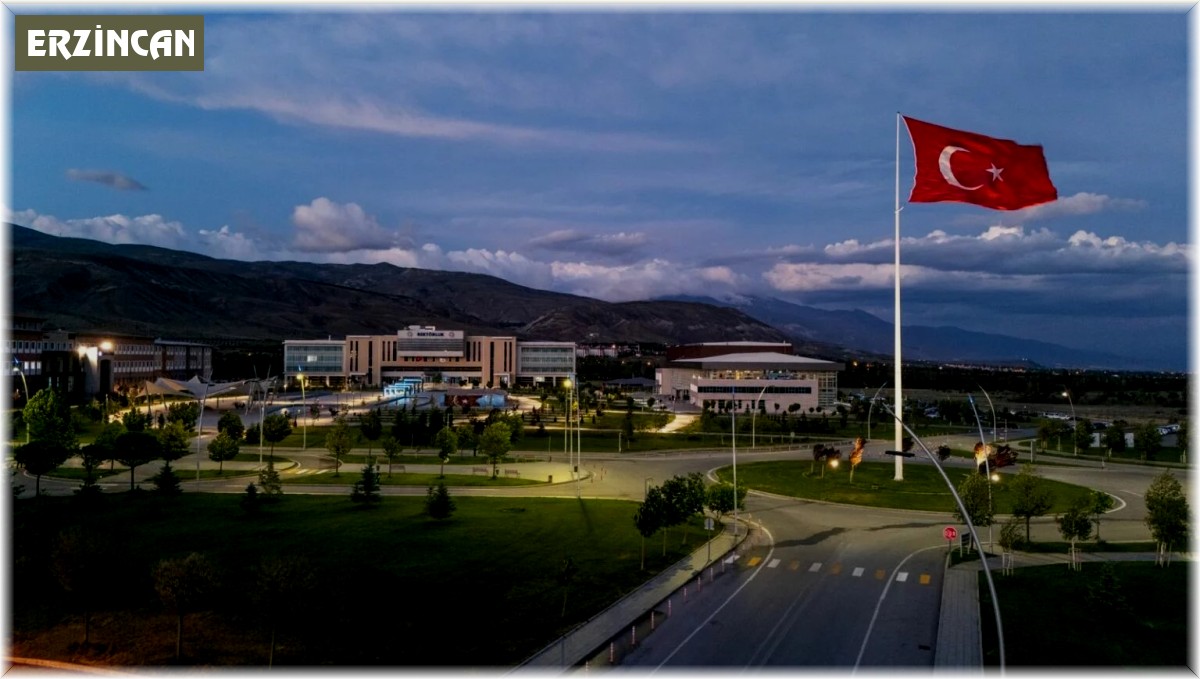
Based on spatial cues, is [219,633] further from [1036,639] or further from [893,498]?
[893,498]

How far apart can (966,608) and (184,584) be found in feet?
73.4

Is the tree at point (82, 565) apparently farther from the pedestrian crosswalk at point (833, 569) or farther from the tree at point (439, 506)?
the pedestrian crosswalk at point (833, 569)

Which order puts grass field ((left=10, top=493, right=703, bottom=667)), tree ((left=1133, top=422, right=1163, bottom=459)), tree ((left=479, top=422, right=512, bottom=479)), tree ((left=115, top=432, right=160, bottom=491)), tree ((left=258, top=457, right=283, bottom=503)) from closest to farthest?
grass field ((left=10, top=493, right=703, bottom=667)) < tree ((left=258, top=457, right=283, bottom=503)) < tree ((left=115, top=432, right=160, bottom=491)) < tree ((left=479, top=422, right=512, bottom=479)) < tree ((left=1133, top=422, right=1163, bottom=459))

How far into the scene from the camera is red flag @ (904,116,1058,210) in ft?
117

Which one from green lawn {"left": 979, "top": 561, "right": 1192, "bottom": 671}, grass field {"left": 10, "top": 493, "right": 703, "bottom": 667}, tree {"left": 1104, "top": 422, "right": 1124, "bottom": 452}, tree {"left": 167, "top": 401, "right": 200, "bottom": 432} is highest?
tree {"left": 167, "top": 401, "right": 200, "bottom": 432}

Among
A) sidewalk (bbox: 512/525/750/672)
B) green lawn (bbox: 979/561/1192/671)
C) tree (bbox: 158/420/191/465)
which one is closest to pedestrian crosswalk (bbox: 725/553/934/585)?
sidewalk (bbox: 512/525/750/672)

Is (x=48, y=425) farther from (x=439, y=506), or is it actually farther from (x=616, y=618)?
(x=616, y=618)

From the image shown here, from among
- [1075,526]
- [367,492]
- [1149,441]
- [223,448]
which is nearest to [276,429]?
[223,448]

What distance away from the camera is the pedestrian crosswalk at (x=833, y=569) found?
2873 centimetres

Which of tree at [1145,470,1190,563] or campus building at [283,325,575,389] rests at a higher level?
campus building at [283,325,575,389]

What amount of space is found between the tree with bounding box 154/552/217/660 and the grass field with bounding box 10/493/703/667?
96 cm

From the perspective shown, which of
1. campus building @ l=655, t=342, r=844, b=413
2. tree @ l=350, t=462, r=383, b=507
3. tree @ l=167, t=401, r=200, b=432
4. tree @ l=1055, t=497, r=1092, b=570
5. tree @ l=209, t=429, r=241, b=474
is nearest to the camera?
tree @ l=1055, t=497, r=1092, b=570

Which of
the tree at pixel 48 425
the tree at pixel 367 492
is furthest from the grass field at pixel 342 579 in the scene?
the tree at pixel 48 425

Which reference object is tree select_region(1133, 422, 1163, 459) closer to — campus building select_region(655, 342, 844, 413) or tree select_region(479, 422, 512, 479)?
campus building select_region(655, 342, 844, 413)
